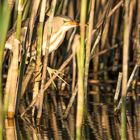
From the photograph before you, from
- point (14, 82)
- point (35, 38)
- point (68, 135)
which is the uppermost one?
point (35, 38)

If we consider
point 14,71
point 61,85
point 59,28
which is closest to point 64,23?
point 59,28

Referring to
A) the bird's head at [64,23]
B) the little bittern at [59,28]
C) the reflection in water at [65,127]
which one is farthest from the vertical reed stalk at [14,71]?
the bird's head at [64,23]

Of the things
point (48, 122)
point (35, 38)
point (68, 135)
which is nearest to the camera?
point (68, 135)

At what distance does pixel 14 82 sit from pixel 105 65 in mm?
1908

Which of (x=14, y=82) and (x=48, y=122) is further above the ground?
(x=14, y=82)

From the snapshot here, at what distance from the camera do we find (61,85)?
4.91 metres

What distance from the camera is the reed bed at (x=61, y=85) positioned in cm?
355

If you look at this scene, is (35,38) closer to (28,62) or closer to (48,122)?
(28,62)

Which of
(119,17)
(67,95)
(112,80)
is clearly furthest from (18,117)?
(119,17)

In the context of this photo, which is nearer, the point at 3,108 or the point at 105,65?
the point at 3,108

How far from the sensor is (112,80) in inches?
213

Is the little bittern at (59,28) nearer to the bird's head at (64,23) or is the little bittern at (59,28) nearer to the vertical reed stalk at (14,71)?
the bird's head at (64,23)

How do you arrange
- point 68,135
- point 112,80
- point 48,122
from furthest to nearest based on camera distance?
point 112,80 < point 48,122 < point 68,135

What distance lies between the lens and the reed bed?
3.55m
